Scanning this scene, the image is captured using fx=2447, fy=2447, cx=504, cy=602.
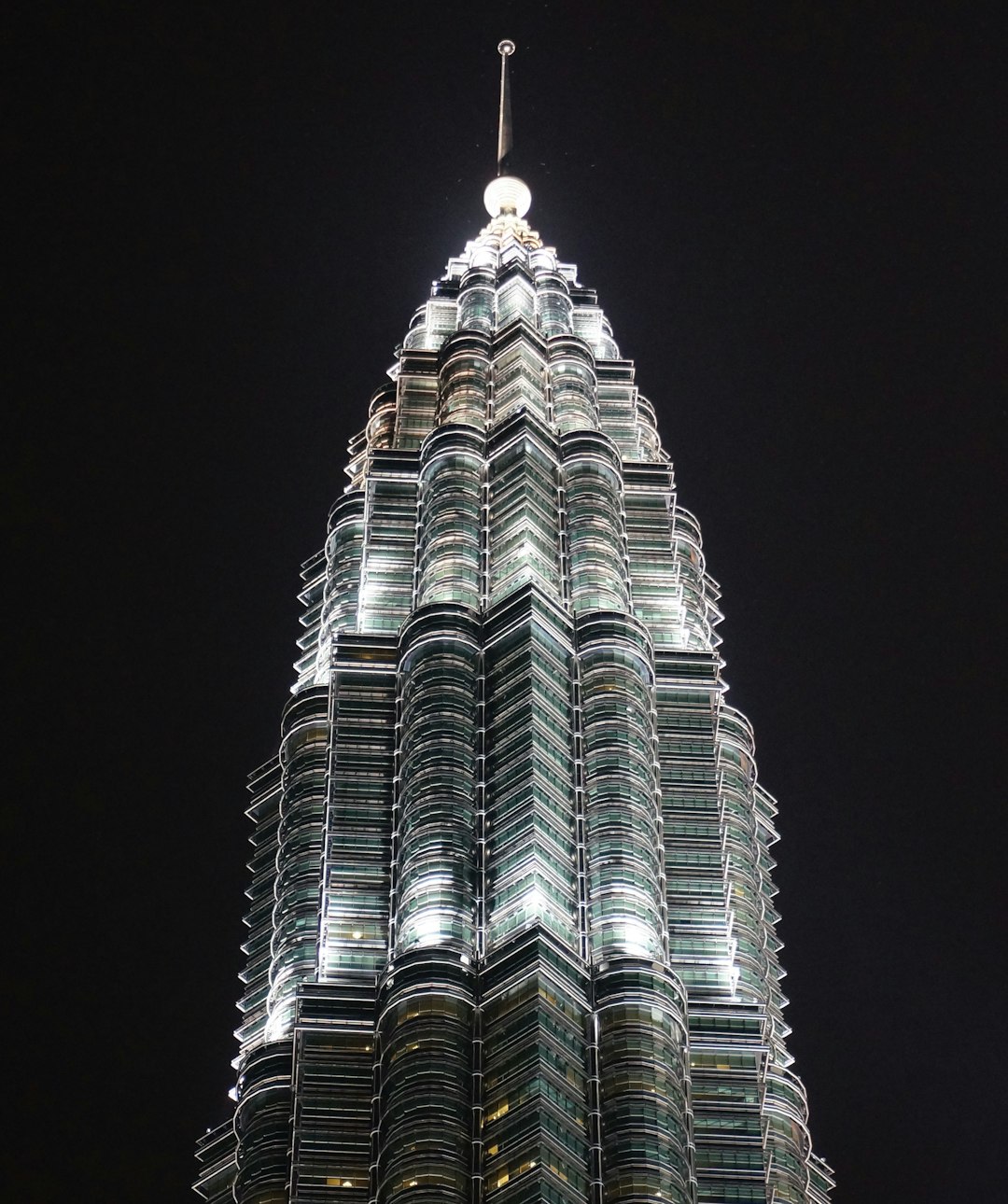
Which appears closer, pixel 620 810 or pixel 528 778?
pixel 528 778

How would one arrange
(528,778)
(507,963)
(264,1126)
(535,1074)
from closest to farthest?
(535,1074)
(264,1126)
(507,963)
(528,778)

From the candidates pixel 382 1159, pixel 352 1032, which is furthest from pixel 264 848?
pixel 382 1159

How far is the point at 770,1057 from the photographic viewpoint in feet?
Result: 595

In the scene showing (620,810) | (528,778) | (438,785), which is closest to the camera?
(528,778)

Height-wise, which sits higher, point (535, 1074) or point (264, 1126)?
point (264, 1126)

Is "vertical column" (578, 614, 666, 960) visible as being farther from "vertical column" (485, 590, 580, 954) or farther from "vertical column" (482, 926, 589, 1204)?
"vertical column" (482, 926, 589, 1204)

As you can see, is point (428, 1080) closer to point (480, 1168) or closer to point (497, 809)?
point (480, 1168)

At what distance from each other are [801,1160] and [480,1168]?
31.6 metres

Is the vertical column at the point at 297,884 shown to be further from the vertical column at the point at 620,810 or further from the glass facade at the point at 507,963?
the vertical column at the point at 620,810

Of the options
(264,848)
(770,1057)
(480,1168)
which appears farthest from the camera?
(264,848)

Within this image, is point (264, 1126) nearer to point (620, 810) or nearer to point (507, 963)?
point (507, 963)

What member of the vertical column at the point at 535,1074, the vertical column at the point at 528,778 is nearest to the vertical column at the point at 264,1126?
the vertical column at the point at 535,1074

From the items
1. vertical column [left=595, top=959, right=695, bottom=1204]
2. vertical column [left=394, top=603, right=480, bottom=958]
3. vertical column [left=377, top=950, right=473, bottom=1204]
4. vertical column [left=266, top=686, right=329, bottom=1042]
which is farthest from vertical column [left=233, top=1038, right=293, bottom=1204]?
vertical column [left=595, top=959, right=695, bottom=1204]

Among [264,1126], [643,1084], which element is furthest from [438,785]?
[643,1084]
